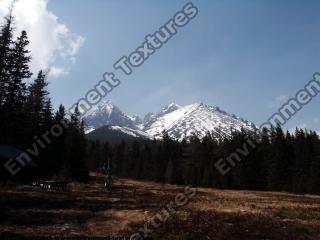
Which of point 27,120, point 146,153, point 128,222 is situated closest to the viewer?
point 128,222

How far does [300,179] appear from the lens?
268 feet

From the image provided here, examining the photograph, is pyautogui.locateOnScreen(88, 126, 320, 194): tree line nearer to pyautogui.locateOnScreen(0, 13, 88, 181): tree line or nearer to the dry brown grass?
pyautogui.locateOnScreen(0, 13, 88, 181): tree line

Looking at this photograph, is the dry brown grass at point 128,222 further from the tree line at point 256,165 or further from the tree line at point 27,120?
the tree line at point 256,165

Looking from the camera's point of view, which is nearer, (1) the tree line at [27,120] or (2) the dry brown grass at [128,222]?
(2) the dry brown grass at [128,222]

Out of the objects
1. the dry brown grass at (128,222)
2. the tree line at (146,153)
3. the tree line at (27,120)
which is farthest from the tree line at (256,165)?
the dry brown grass at (128,222)

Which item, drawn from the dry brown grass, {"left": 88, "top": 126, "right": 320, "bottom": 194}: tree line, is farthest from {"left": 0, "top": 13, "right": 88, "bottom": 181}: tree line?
{"left": 88, "top": 126, "right": 320, "bottom": 194}: tree line

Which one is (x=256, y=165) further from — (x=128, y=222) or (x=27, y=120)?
(x=128, y=222)

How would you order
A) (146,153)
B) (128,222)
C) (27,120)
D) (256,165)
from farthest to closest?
(146,153) → (256,165) → (27,120) → (128,222)

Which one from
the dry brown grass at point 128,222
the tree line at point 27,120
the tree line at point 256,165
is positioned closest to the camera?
the dry brown grass at point 128,222

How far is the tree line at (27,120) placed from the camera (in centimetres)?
4928

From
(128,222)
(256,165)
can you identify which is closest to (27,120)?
(128,222)

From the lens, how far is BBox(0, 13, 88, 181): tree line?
49281 millimetres

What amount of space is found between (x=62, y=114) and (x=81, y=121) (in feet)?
36.1

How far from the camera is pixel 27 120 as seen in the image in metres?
56.4
